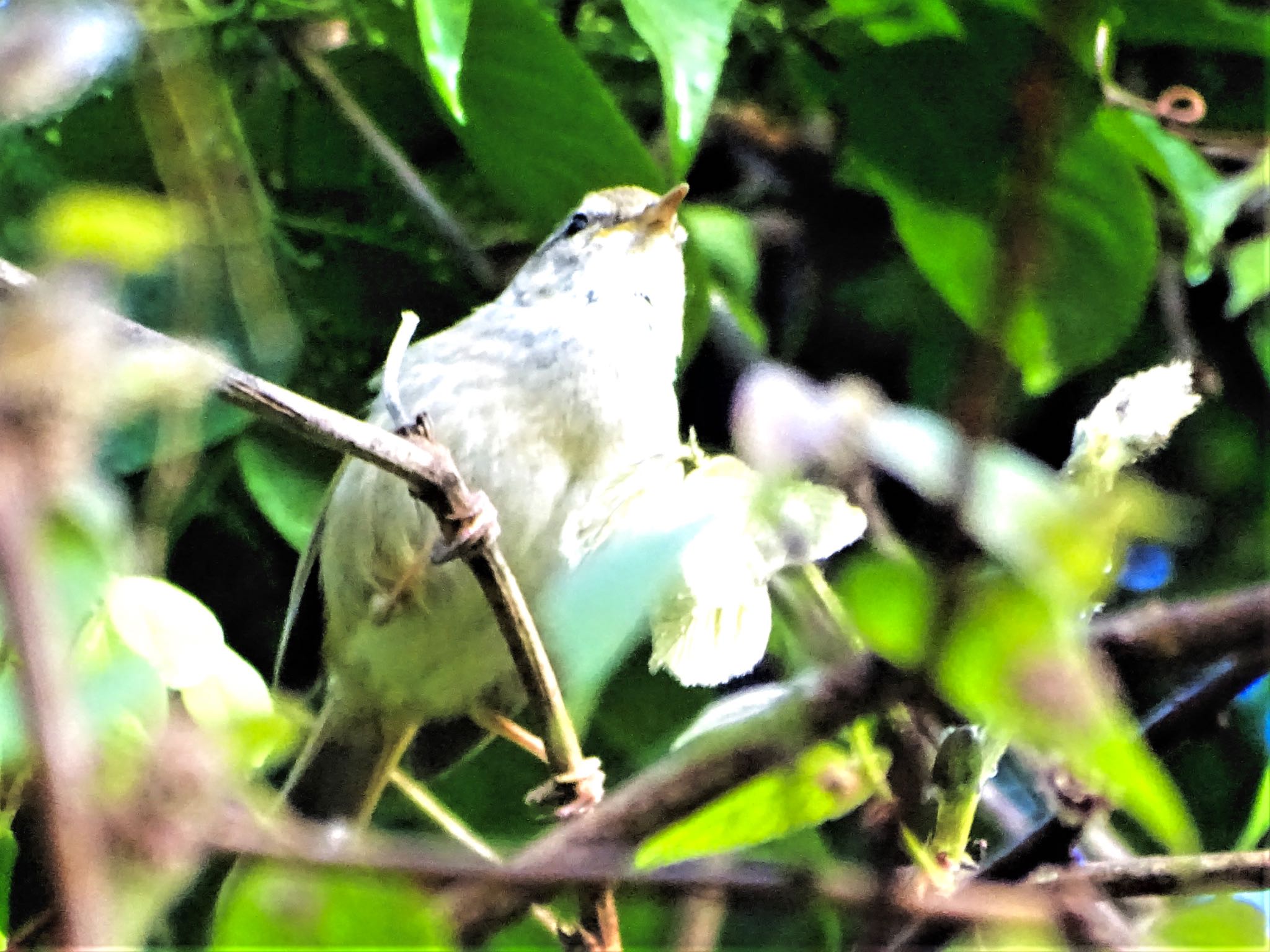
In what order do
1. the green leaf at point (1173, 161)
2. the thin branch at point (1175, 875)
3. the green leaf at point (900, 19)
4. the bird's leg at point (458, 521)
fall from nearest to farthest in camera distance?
the thin branch at point (1175, 875) → the bird's leg at point (458, 521) → the green leaf at point (1173, 161) → the green leaf at point (900, 19)

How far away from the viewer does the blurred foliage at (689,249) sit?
837mm

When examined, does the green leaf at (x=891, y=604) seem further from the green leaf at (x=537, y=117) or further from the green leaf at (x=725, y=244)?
the green leaf at (x=725, y=244)

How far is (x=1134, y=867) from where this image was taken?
58 centimetres

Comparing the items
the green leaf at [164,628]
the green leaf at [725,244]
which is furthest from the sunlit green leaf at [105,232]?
the green leaf at [725,244]

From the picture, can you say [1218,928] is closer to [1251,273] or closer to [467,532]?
[467,532]

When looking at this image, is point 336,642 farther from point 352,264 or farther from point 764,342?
point 764,342

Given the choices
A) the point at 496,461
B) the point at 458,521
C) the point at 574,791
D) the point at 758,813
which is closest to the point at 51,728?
the point at 758,813

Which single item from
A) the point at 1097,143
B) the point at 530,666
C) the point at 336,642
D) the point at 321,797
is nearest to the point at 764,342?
the point at 1097,143

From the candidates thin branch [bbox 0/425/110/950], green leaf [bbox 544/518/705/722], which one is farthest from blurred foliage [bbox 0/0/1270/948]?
thin branch [bbox 0/425/110/950]

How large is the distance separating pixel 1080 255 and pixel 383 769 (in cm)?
79

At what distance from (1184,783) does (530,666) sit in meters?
0.84

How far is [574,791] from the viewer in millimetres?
916

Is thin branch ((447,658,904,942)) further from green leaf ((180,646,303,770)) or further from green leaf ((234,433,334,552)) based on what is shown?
green leaf ((234,433,334,552))

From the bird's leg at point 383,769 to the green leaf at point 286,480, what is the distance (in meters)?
0.22
